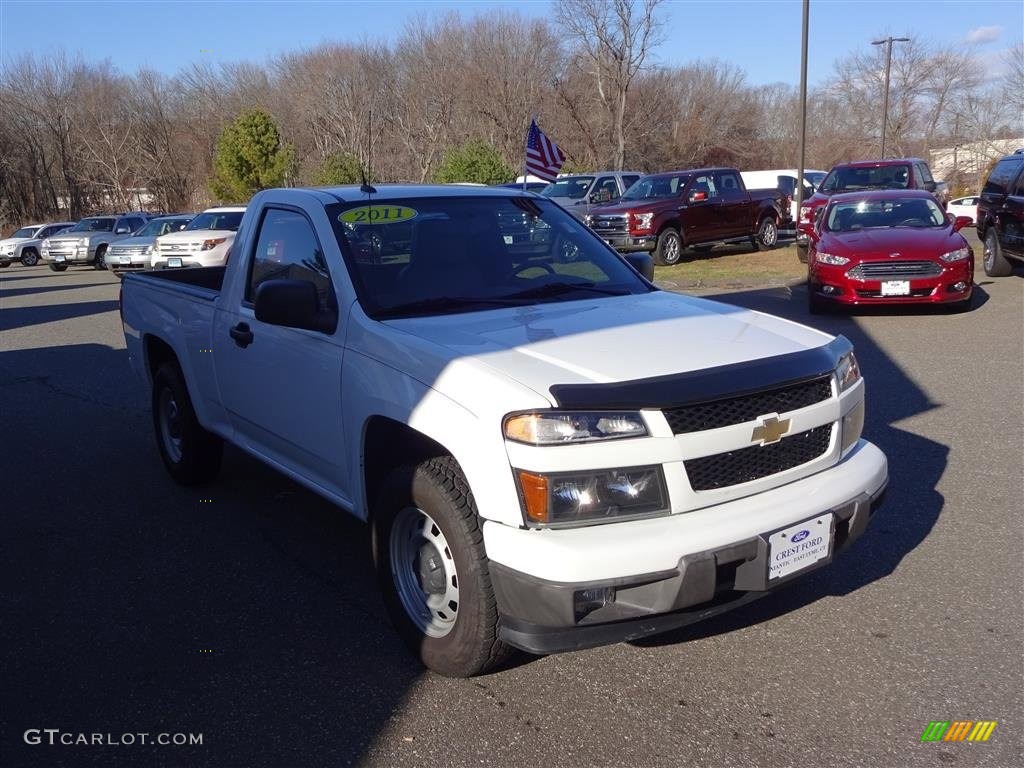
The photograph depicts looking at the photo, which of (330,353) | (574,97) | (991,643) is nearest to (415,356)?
(330,353)

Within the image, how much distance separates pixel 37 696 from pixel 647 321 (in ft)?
9.11

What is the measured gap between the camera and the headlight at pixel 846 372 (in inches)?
147

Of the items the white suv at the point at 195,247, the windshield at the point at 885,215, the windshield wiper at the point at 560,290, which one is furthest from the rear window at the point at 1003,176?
the white suv at the point at 195,247

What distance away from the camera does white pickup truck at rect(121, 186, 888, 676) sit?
3.09 m

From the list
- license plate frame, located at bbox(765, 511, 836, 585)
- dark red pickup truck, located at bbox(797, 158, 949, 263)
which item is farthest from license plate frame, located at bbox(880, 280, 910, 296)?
license plate frame, located at bbox(765, 511, 836, 585)

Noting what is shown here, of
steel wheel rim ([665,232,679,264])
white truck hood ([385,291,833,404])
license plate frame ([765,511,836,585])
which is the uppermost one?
white truck hood ([385,291,833,404])

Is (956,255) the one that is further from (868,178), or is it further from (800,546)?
(800,546)

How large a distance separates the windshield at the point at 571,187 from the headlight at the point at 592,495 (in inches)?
846

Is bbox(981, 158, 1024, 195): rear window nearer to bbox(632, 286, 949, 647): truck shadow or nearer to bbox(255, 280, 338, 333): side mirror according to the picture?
bbox(632, 286, 949, 647): truck shadow

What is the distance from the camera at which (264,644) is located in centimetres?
400

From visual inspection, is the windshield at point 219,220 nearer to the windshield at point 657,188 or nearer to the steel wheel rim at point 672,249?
the windshield at point 657,188

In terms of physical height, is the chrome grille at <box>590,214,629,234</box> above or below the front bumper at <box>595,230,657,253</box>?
above

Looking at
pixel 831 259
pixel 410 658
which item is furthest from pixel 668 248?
pixel 410 658

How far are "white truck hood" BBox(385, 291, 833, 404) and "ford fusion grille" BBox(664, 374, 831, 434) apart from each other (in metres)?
0.15
